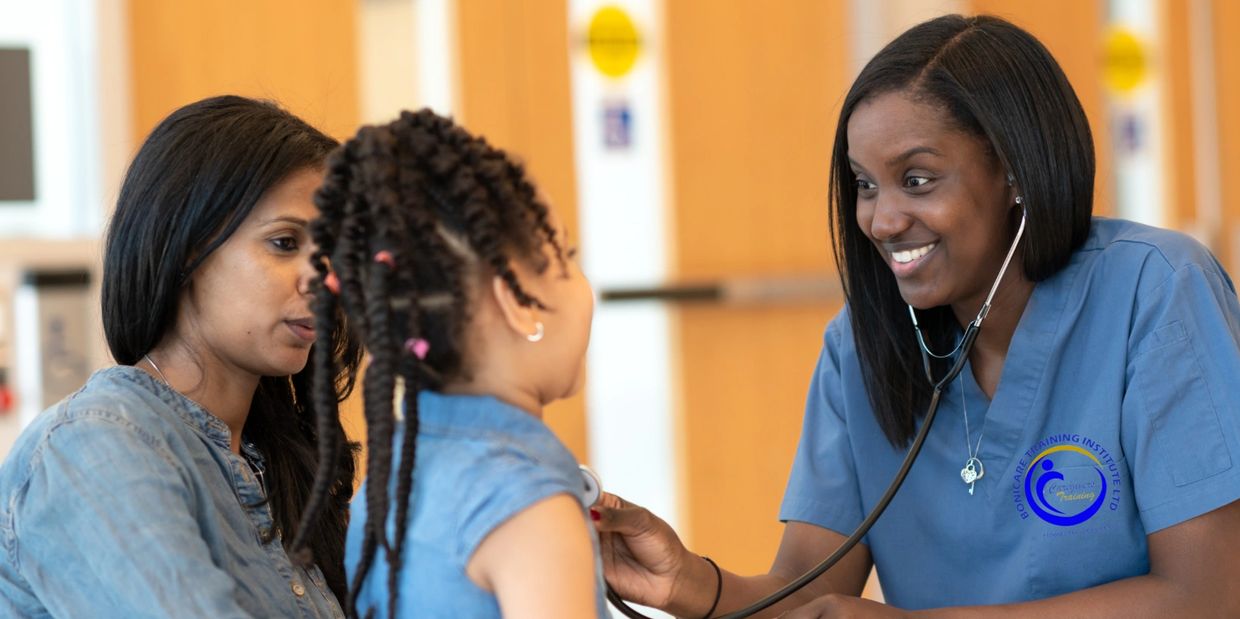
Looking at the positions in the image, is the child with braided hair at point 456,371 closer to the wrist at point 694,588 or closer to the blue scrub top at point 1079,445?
the wrist at point 694,588

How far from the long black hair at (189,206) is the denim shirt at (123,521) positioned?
0.07 meters

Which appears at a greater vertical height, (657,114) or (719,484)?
(657,114)

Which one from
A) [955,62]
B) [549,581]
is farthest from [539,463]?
[955,62]

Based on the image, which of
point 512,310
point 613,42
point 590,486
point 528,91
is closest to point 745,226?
point 613,42

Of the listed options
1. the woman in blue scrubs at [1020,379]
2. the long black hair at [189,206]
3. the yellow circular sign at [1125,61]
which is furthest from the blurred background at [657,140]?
the woman in blue scrubs at [1020,379]

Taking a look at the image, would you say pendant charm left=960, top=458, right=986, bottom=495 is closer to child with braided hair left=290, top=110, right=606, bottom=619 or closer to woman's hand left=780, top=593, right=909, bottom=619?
woman's hand left=780, top=593, right=909, bottom=619

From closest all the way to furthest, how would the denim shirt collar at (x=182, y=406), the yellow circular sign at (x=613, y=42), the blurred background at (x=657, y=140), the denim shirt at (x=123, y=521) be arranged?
the denim shirt at (x=123, y=521)
the denim shirt collar at (x=182, y=406)
the blurred background at (x=657, y=140)
the yellow circular sign at (x=613, y=42)

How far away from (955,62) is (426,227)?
63 cm

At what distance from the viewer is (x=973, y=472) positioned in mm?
1382

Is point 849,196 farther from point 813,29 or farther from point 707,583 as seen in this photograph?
point 813,29

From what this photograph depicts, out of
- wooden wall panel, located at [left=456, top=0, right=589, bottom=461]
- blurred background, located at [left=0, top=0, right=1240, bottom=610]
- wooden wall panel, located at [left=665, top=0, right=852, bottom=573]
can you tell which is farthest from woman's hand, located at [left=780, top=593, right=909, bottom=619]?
wooden wall panel, located at [left=665, top=0, right=852, bottom=573]

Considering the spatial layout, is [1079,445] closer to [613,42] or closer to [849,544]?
[849,544]

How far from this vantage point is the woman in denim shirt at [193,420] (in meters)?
1.03

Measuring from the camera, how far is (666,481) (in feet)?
10.4
